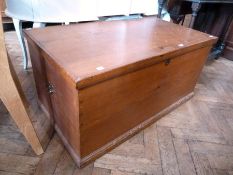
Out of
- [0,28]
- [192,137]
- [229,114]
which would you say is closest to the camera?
[0,28]

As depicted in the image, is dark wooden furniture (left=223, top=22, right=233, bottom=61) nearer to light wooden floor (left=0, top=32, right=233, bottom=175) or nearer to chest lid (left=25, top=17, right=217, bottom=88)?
light wooden floor (left=0, top=32, right=233, bottom=175)

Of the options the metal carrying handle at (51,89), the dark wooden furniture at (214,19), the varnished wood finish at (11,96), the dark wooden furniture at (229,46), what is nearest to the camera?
the varnished wood finish at (11,96)

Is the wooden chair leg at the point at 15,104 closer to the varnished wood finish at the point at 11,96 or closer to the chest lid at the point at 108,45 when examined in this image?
the varnished wood finish at the point at 11,96

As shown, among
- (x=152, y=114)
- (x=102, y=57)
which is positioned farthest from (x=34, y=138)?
(x=152, y=114)

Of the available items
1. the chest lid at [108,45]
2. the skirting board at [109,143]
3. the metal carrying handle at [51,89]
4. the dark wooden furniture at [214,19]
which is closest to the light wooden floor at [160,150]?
the skirting board at [109,143]

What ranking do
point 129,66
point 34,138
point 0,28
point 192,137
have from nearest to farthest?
point 0,28 < point 129,66 < point 34,138 < point 192,137

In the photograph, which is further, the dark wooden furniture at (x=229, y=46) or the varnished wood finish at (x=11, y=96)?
the dark wooden furniture at (x=229, y=46)

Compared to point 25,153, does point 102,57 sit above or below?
above

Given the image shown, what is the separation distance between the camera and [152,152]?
2.70 feet

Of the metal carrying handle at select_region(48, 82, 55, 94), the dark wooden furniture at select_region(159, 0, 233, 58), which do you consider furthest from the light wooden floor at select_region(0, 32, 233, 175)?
the dark wooden furniture at select_region(159, 0, 233, 58)

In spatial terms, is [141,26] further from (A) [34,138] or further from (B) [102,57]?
(A) [34,138]

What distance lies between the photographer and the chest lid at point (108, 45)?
0.58 metres

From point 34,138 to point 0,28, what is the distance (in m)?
0.41

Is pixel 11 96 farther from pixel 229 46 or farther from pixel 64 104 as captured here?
pixel 229 46
